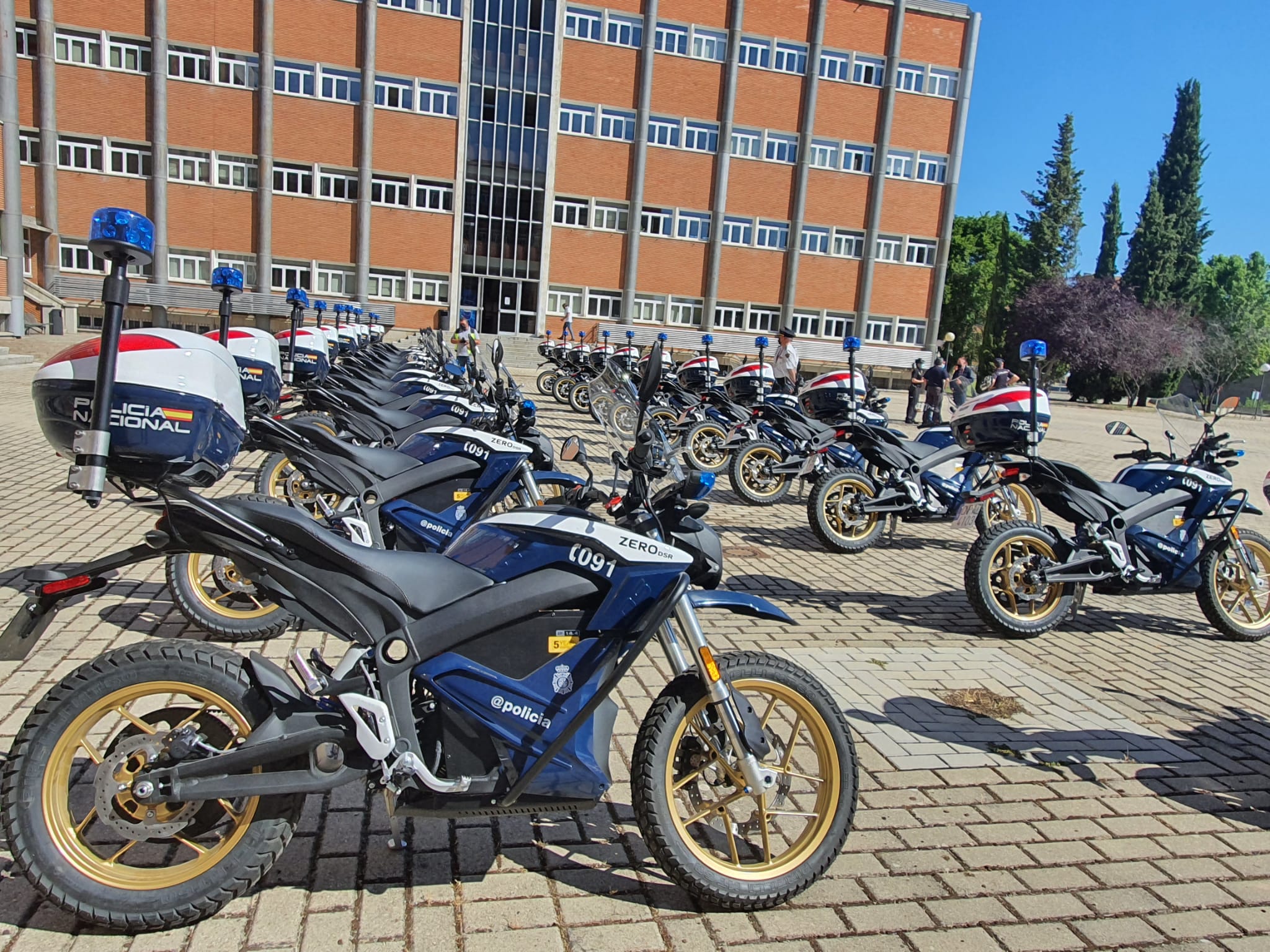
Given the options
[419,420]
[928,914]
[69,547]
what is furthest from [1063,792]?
[69,547]

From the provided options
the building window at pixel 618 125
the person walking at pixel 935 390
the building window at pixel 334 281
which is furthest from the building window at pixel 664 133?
the person walking at pixel 935 390

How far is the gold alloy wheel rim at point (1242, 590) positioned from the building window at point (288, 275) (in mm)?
37411

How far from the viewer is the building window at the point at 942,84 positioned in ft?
140

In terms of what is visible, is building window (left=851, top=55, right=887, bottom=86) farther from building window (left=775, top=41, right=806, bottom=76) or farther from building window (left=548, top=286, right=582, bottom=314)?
building window (left=548, top=286, right=582, bottom=314)

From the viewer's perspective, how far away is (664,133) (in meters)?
40.7

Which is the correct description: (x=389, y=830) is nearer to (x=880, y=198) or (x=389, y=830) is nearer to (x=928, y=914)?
(x=928, y=914)

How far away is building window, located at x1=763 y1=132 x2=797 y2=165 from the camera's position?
4169cm

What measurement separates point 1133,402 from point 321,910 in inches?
2182

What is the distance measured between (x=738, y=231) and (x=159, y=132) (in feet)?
83.1

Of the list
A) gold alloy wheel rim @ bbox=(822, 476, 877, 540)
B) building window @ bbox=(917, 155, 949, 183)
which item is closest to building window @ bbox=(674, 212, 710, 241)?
building window @ bbox=(917, 155, 949, 183)

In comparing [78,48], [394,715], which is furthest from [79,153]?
[394,715]

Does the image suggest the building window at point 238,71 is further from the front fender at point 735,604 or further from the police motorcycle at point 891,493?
the front fender at point 735,604

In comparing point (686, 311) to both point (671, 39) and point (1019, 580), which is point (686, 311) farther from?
point (1019, 580)

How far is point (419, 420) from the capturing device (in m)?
6.63
